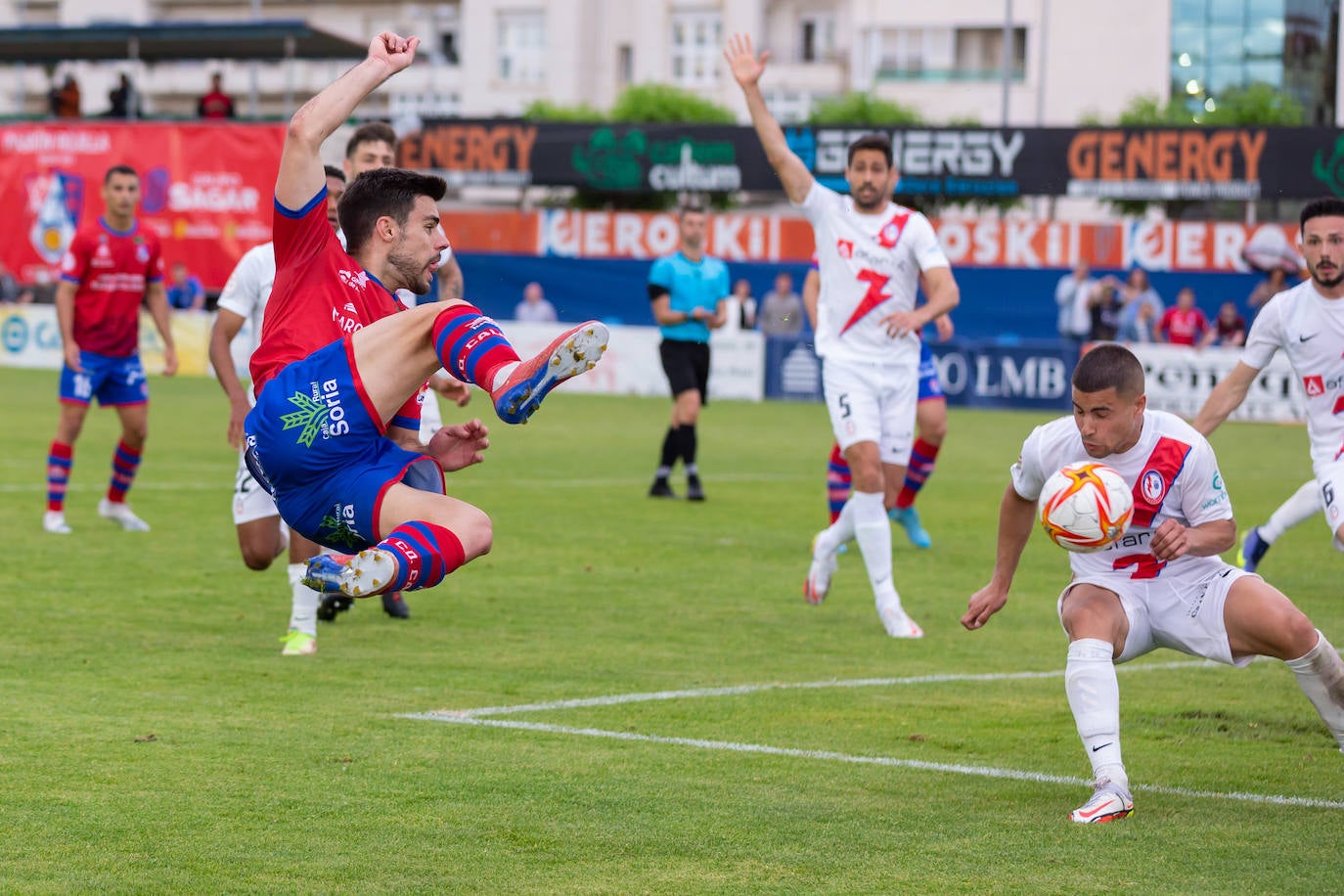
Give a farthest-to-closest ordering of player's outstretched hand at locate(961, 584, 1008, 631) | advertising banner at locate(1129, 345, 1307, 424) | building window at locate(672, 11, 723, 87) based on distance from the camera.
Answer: building window at locate(672, 11, 723, 87), advertising banner at locate(1129, 345, 1307, 424), player's outstretched hand at locate(961, 584, 1008, 631)

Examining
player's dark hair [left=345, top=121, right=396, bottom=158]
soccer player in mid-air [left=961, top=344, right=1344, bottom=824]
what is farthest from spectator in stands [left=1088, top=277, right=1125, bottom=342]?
soccer player in mid-air [left=961, top=344, right=1344, bottom=824]

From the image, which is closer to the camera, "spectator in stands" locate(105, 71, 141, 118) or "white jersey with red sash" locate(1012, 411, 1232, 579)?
"white jersey with red sash" locate(1012, 411, 1232, 579)

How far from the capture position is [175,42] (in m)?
38.2

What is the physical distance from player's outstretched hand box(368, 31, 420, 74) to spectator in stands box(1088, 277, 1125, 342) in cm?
2402

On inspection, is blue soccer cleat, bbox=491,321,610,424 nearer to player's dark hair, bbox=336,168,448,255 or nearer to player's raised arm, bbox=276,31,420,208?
player's dark hair, bbox=336,168,448,255

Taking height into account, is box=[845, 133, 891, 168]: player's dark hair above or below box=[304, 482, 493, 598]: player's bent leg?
above

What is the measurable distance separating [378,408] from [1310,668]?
3225mm

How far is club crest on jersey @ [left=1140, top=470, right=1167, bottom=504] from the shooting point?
19.6 ft

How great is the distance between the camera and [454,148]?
1452 inches

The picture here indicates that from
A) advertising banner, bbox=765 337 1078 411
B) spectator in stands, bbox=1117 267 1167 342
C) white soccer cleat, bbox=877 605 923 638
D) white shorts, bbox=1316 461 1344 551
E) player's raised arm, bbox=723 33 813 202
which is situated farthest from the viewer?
spectator in stands, bbox=1117 267 1167 342

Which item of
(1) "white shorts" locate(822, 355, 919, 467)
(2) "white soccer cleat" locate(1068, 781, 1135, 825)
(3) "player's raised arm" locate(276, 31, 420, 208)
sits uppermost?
(3) "player's raised arm" locate(276, 31, 420, 208)

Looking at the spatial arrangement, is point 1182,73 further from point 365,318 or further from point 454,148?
point 365,318

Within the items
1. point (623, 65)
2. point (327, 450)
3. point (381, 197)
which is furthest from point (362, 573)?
point (623, 65)

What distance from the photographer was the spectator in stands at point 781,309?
3134 cm
